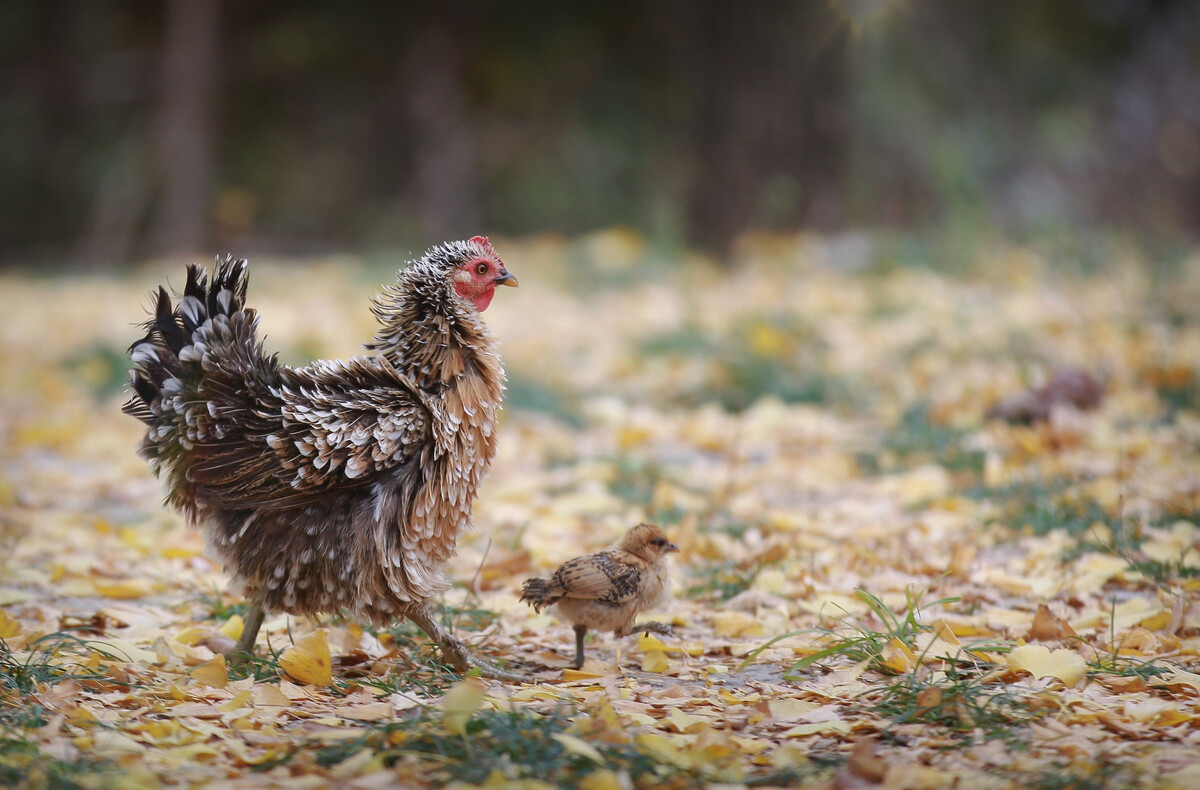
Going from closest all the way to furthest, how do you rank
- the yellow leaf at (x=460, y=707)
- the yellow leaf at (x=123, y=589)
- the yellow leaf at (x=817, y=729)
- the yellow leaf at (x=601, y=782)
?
the yellow leaf at (x=601, y=782), the yellow leaf at (x=460, y=707), the yellow leaf at (x=817, y=729), the yellow leaf at (x=123, y=589)

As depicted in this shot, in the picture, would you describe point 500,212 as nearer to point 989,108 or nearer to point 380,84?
point 380,84

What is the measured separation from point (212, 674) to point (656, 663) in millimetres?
1282

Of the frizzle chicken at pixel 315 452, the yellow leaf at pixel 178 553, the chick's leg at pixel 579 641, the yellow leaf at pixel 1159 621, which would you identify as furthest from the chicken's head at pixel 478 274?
the yellow leaf at pixel 1159 621

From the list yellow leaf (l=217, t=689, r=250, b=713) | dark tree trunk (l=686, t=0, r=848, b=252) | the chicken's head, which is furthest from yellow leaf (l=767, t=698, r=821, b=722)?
dark tree trunk (l=686, t=0, r=848, b=252)

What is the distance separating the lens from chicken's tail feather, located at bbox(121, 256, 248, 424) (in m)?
3.10

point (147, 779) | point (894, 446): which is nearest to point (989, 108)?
point (894, 446)

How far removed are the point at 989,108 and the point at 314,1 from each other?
8183 mm

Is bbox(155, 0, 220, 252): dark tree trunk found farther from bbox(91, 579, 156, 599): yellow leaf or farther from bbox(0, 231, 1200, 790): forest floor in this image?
bbox(91, 579, 156, 599): yellow leaf

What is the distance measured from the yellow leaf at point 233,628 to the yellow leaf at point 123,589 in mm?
559

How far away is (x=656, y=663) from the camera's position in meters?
3.23

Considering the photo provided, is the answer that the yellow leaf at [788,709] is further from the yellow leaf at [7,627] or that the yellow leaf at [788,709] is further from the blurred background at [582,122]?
the blurred background at [582,122]

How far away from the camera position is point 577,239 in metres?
13.0

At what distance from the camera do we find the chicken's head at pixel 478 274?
10.9 ft

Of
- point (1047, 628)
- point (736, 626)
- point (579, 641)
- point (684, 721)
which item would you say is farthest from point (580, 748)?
point (1047, 628)
